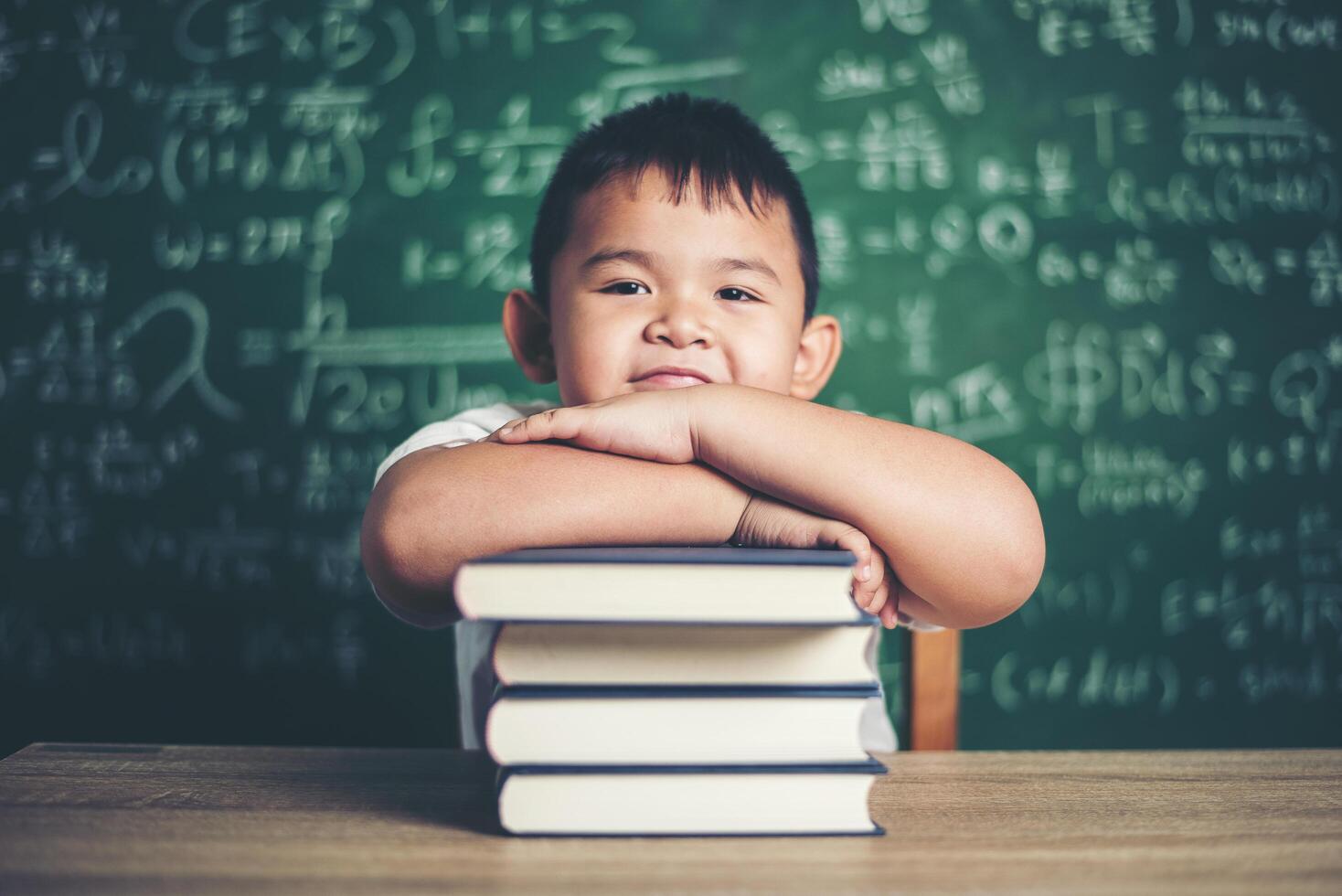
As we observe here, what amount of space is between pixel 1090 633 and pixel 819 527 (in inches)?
66.2

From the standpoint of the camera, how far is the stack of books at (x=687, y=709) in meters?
0.42

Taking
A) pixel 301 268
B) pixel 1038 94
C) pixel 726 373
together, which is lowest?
pixel 726 373

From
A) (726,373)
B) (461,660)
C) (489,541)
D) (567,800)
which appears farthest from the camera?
(461,660)

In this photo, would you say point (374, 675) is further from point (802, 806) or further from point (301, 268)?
point (802, 806)

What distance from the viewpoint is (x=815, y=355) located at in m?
1.15

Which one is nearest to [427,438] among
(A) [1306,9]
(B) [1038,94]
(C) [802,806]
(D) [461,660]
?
(D) [461,660]

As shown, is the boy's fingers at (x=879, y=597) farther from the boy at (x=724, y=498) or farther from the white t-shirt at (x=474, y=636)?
the white t-shirt at (x=474, y=636)

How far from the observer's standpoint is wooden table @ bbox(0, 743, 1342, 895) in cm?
41

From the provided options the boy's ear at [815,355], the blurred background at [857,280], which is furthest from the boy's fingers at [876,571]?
the blurred background at [857,280]

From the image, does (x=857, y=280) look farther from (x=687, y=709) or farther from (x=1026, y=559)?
(x=687, y=709)

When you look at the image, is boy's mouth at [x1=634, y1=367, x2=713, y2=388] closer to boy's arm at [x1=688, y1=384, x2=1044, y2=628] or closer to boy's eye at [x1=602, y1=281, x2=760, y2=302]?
boy's eye at [x1=602, y1=281, x2=760, y2=302]

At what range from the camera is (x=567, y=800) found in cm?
45

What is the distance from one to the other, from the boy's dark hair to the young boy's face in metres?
0.02

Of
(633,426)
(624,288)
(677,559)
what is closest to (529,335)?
(624,288)
